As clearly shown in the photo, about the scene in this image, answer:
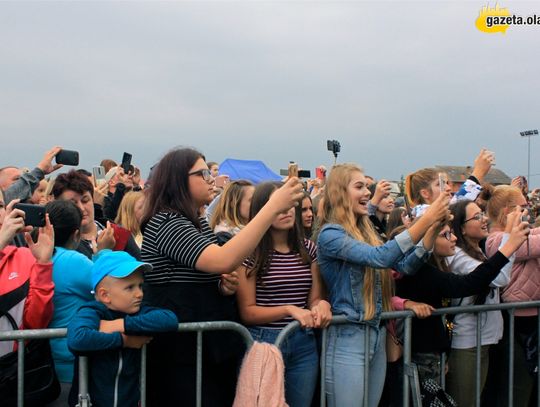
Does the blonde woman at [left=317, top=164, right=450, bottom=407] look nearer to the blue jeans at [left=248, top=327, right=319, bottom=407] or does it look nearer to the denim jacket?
the denim jacket

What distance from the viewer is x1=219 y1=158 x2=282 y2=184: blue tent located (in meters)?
11.1

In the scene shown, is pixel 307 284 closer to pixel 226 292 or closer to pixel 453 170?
pixel 226 292

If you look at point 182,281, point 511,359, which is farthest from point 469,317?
point 182,281

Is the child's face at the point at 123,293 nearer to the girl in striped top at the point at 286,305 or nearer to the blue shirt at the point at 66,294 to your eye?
the blue shirt at the point at 66,294

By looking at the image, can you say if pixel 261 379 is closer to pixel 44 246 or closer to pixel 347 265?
pixel 347 265

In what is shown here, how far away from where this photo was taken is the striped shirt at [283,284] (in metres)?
3.25

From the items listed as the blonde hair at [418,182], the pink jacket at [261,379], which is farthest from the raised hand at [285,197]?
the blonde hair at [418,182]

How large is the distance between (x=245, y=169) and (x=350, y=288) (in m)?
8.25

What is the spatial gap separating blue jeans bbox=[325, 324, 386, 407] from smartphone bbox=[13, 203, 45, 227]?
177 cm

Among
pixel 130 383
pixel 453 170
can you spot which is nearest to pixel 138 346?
pixel 130 383

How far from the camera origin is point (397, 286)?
12.6 feet

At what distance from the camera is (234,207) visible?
471 centimetres

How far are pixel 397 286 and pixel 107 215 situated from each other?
343 centimetres

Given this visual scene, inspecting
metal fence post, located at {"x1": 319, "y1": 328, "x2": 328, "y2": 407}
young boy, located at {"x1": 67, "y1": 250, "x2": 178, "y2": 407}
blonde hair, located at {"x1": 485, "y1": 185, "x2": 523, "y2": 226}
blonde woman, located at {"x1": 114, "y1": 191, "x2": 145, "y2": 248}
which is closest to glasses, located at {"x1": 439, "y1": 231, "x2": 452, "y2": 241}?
blonde hair, located at {"x1": 485, "y1": 185, "x2": 523, "y2": 226}
